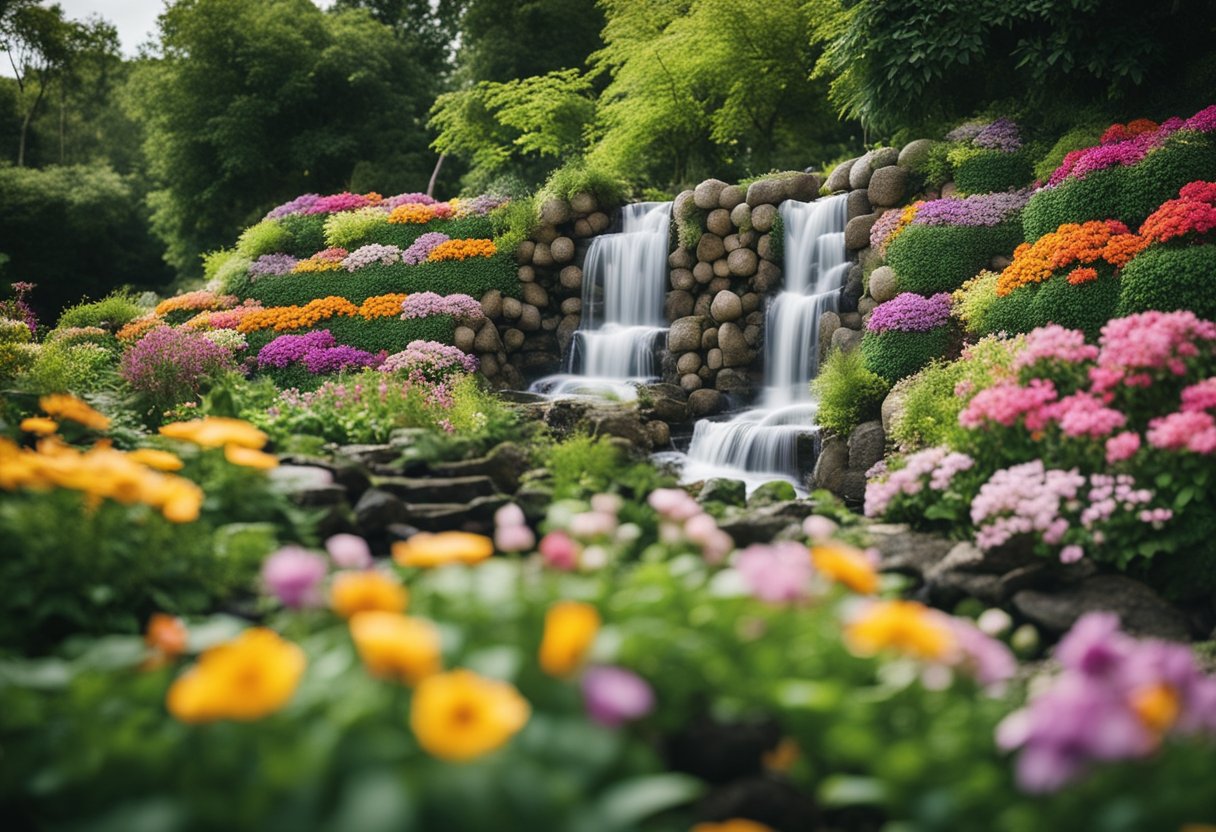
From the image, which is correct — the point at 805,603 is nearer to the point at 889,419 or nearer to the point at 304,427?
the point at 304,427

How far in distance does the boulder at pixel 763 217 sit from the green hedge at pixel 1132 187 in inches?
139

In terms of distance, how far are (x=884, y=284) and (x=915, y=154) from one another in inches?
82.8

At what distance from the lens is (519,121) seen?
17.8 meters

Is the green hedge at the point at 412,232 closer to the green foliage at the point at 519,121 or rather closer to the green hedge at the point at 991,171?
the green foliage at the point at 519,121

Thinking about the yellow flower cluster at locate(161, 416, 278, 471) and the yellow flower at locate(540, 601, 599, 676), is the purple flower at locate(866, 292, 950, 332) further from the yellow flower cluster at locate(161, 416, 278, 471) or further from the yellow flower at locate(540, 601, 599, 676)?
the yellow flower at locate(540, 601, 599, 676)

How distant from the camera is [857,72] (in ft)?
37.0

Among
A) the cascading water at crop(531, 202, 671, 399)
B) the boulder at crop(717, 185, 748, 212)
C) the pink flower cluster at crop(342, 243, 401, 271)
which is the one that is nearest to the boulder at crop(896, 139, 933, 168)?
the boulder at crop(717, 185, 748, 212)

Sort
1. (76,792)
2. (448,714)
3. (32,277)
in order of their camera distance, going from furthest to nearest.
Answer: (32,277) < (76,792) < (448,714)

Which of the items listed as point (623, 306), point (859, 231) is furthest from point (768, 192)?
point (623, 306)

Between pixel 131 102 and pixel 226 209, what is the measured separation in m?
6.43

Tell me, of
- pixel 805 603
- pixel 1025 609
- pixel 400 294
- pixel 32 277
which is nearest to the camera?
pixel 805 603

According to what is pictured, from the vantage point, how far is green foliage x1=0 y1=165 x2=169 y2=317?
22031mm

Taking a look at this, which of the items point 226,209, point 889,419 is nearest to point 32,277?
point 226,209

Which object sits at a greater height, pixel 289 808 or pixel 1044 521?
pixel 289 808
